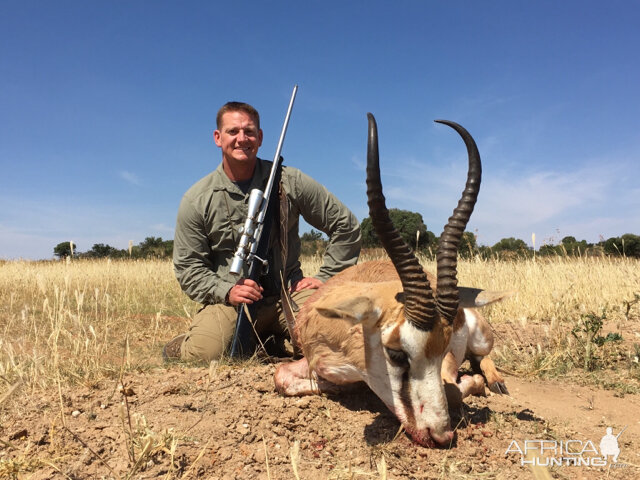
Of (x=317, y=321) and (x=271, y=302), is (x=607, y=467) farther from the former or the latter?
(x=271, y=302)

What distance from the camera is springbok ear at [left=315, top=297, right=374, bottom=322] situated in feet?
8.89

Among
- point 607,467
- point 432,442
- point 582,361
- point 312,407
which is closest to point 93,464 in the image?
point 312,407

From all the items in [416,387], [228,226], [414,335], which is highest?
[228,226]

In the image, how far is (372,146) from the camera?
2.64m

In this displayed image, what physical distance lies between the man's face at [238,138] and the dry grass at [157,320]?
1966mm

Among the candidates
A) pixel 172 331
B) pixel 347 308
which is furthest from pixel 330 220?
pixel 172 331

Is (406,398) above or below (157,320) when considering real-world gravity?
below

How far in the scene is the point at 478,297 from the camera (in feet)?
10.8

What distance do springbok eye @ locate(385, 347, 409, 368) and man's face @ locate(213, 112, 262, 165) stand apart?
333cm

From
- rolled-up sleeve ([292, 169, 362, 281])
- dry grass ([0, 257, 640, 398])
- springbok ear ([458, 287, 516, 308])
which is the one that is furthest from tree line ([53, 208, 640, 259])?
springbok ear ([458, 287, 516, 308])

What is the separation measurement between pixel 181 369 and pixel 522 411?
2.91 meters

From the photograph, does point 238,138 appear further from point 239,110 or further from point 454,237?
point 454,237

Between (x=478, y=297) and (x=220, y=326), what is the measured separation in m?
2.98

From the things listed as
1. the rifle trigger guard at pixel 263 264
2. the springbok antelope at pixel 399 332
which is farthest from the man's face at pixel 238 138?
the springbok antelope at pixel 399 332
